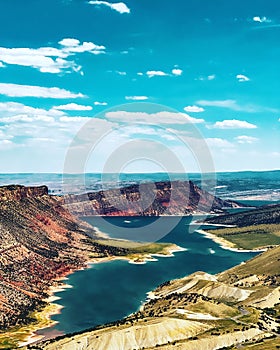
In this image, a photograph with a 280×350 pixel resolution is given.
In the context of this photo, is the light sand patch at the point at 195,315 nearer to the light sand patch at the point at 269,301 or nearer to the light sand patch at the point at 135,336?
the light sand patch at the point at 135,336

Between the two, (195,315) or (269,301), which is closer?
(195,315)

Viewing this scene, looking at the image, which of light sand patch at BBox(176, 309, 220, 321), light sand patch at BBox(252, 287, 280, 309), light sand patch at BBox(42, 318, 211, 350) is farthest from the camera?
light sand patch at BBox(252, 287, 280, 309)

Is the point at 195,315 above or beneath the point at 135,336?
above

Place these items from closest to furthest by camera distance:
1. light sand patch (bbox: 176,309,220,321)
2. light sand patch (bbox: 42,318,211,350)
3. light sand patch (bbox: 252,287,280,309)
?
light sand patch (bbox: 42,318,211,350)
light sand patch (bbox: 176,309,220,321)
light sand patch (bbox: 252,287,280,309)

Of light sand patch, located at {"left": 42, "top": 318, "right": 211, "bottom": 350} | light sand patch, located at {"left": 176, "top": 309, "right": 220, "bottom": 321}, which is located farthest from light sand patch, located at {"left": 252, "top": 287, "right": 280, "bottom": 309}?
light sand patch, located at {"left": 42, "top": 318, "right": 211, "bottom": 350}

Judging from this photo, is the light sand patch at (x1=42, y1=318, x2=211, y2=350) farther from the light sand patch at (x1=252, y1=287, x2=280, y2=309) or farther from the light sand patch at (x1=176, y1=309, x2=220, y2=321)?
the light sand patch at (x1=252, y1=287, x2=280, y2=309)

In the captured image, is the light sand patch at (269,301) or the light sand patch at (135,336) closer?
the light sand patch at (135,336)

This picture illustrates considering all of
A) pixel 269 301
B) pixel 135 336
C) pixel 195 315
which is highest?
pixel 195 315

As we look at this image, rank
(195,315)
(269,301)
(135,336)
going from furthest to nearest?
(269,301), (195,315), (135,336)

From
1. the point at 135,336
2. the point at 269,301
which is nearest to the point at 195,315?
the point at 135,336

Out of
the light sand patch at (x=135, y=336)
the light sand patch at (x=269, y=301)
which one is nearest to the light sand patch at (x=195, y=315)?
the light sand patch at (x=135, y=336)

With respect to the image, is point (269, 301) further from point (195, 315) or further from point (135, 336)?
point (135, 336)

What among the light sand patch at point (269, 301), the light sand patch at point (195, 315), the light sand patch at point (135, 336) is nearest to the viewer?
the light sand patch at point (135, 336)

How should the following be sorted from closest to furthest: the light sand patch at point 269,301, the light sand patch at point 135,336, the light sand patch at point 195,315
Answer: the light sand patch at point 135,336 → the light sand patch at point 195,315 → the light sand patch at point 269,301
